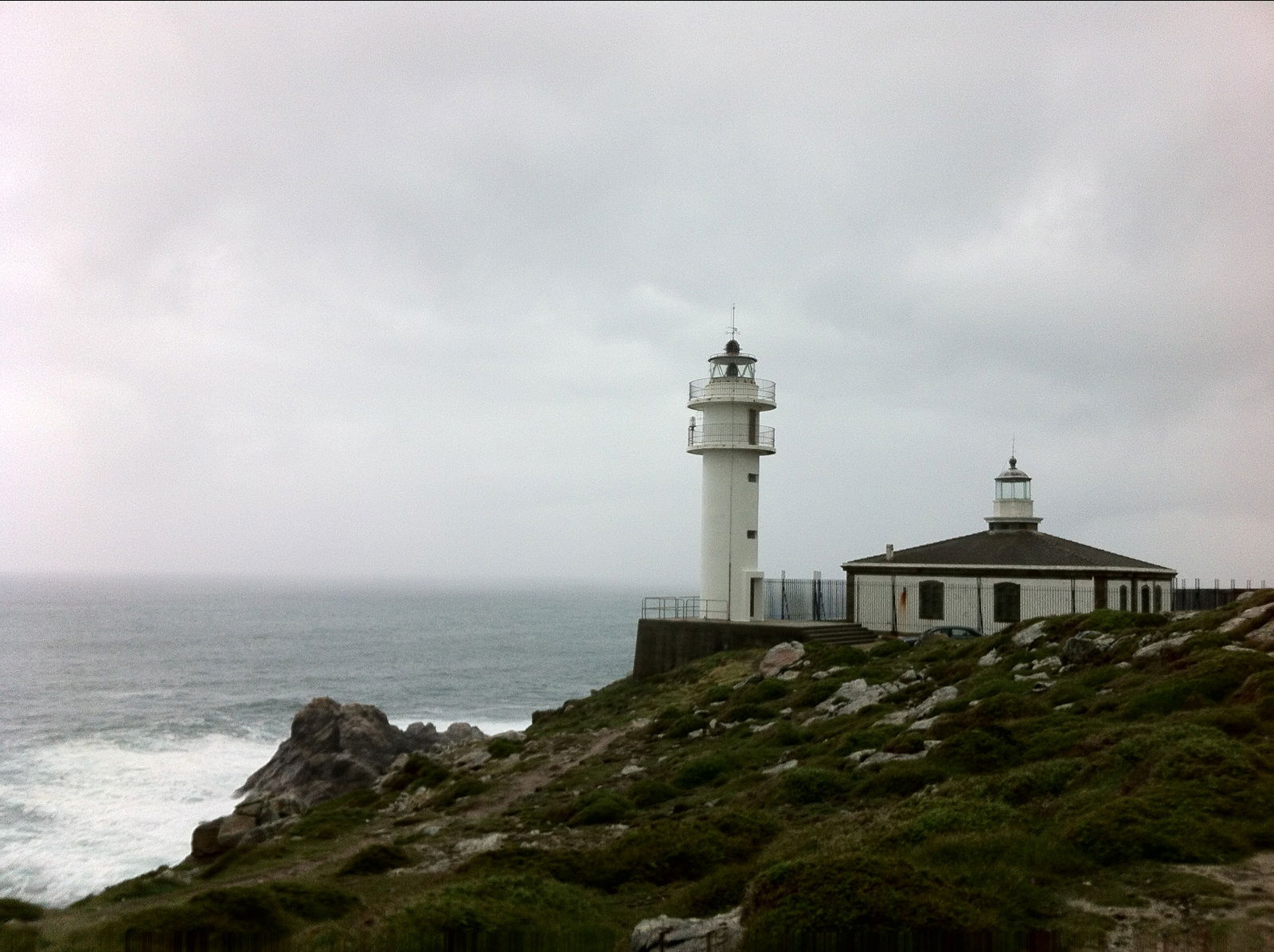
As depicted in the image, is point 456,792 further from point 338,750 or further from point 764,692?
point 338,750

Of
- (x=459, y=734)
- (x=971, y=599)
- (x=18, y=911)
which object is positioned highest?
(x=971, y=599)

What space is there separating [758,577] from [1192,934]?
30041 millimetres

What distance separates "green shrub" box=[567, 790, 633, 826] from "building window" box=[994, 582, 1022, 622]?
22584mm

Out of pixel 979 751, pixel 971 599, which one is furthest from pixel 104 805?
pixel 979 751

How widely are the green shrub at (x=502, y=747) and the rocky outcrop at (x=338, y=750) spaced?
4530 mm

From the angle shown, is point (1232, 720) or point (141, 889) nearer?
point (1232, 720)

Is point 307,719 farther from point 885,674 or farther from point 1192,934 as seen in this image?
point 1192,934

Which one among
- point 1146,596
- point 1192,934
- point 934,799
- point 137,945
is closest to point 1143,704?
point 934,799

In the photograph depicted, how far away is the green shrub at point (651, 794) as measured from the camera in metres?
16.0

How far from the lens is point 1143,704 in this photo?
14.0 meters

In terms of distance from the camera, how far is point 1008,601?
3469cm

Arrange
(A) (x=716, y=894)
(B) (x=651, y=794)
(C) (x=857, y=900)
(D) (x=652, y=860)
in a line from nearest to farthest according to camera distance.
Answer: (C) (x=857, y=900), (A) (x=716, y=894), (D) (x=652, y=860), (B) (x=651, y=794)

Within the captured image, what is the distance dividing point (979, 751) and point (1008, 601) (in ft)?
74.8

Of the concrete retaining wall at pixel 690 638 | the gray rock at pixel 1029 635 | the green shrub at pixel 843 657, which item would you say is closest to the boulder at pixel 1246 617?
the gray rock at pixel 1029 635
